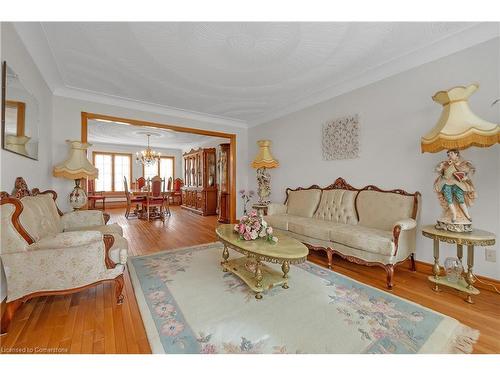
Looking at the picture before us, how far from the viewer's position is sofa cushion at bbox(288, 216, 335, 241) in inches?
113

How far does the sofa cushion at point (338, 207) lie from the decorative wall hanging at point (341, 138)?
599 mm

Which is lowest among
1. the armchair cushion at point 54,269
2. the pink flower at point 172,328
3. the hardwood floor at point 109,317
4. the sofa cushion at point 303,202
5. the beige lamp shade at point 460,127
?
the hardwood floor at point 109,317

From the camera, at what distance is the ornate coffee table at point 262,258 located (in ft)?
6.25

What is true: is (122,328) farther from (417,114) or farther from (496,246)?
(417,114)

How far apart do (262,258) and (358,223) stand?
1835 mm

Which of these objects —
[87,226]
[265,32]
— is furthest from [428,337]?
[87,226]

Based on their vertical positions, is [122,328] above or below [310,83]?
below

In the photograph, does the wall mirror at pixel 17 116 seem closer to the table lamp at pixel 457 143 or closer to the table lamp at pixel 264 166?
the table lamp at pixel 264 166

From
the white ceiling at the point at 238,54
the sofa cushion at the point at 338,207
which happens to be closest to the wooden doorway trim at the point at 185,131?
the white ceiling at the point at 238,54

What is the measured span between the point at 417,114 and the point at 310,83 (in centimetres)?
155

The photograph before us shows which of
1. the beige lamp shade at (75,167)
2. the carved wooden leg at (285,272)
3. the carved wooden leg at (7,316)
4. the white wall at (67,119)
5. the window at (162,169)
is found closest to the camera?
the carved wooden leg at (7,316)

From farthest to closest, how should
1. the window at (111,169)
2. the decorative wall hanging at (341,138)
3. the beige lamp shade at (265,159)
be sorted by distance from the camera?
1. the window at (111,169)
2. the beige lamp shade at (265,159)
3. the decorative wall hanging at (341,138)

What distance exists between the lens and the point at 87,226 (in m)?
2.86

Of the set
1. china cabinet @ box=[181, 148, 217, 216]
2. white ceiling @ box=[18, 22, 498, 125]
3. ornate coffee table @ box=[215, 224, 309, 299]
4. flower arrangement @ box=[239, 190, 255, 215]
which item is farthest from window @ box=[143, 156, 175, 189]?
ornate coffee table @ box=[215, 224, 309, 299]
